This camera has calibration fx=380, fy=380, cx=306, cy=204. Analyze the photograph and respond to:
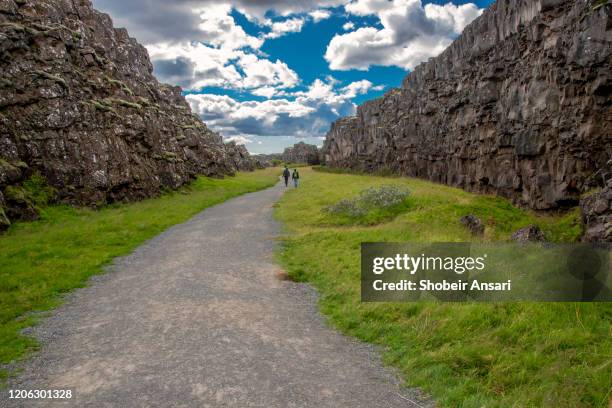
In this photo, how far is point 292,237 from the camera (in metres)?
19.7

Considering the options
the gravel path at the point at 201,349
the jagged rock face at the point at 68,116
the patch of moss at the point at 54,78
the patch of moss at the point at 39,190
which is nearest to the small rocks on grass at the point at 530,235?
the gravel path at the point at 201,349

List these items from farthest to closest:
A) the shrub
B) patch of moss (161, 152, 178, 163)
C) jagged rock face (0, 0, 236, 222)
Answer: patch of moss (161, 152, 178, 163), jagged rock face (0, 0, 236, 222), the shrub

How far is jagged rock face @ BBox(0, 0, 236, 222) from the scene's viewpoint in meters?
24.8

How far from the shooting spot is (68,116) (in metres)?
27.2

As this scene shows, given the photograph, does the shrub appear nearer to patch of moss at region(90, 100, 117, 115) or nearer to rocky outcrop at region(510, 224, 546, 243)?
rocky outcrop at region(510, 224, 546, 243)

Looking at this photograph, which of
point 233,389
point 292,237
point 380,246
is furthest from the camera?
point 292,237

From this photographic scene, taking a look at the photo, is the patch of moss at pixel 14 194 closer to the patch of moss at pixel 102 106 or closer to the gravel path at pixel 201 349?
the patch of moss at pixel 102 106

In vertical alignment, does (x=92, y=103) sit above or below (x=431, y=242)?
above

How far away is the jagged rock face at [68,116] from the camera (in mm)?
24781

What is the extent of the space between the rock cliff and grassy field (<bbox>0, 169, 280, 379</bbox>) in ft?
6.46

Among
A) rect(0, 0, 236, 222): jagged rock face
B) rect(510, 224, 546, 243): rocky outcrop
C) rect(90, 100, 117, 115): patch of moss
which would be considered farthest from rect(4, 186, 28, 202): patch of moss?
rect(510, 224, 546, 243): rocky outcrop

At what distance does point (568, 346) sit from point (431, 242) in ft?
23.3

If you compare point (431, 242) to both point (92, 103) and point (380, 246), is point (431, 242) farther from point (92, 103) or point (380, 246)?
point (92, 103)

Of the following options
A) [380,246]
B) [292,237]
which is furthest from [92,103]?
[380,246]
